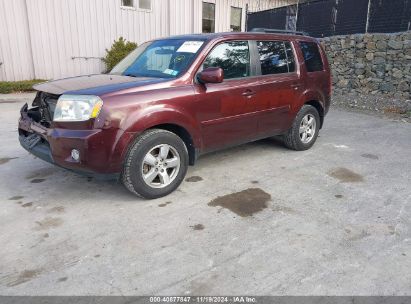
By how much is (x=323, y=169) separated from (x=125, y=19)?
11.4 metres

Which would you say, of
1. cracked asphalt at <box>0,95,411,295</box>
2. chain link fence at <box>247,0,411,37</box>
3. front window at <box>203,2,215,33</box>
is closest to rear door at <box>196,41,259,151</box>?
cracked asphalt at <box>0,95,411,295</box>

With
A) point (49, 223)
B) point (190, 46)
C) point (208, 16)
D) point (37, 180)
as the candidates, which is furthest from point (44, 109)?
point (208, 16)

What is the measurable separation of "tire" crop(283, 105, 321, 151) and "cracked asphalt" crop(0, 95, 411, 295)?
0.49 meters

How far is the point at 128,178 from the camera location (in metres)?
3.70

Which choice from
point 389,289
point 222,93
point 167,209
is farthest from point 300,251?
point 222,93

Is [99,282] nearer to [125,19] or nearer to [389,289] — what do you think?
[389,289]

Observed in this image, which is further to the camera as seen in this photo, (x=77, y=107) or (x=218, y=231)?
Result: (x=77, y=107)

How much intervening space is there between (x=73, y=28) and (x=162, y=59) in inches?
388

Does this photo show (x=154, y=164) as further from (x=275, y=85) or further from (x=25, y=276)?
(x=275, y=85)

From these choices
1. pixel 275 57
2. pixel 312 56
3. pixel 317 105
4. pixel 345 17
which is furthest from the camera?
pixel 345 17

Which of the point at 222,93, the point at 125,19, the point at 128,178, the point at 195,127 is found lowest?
the point at 128,178

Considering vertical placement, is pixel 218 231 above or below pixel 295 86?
below

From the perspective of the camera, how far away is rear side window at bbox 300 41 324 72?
5574mm

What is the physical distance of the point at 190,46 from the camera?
171 inches
